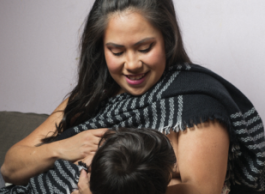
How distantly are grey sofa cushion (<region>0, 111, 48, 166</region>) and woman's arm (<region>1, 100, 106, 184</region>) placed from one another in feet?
1.03

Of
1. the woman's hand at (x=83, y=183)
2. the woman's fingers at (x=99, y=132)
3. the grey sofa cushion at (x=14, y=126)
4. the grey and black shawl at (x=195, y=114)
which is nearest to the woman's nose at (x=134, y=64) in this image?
Answer: the grey and black shawl at (x=195, y=114)

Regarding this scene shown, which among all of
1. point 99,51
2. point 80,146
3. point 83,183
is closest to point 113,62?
point 99,51

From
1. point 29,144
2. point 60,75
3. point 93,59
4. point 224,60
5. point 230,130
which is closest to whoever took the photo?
point 230,130

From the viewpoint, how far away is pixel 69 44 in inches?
96.6

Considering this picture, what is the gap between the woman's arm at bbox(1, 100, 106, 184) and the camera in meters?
1.38

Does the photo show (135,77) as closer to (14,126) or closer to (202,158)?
(202,158)

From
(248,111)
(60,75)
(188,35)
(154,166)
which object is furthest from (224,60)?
(60,75)

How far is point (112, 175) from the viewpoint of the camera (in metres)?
0.94

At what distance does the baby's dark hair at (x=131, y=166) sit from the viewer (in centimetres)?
93

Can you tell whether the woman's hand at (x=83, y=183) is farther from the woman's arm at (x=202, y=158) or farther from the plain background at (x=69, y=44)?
the plain background at (x=69, y=44)

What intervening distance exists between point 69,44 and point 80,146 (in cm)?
125

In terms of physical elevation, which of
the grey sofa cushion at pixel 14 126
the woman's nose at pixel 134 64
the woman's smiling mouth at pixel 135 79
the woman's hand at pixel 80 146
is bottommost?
the grey sofa cushion at pixel 14 126

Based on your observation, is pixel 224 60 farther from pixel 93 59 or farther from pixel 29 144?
pixel 29 144

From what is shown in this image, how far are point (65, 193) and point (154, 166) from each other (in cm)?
48
